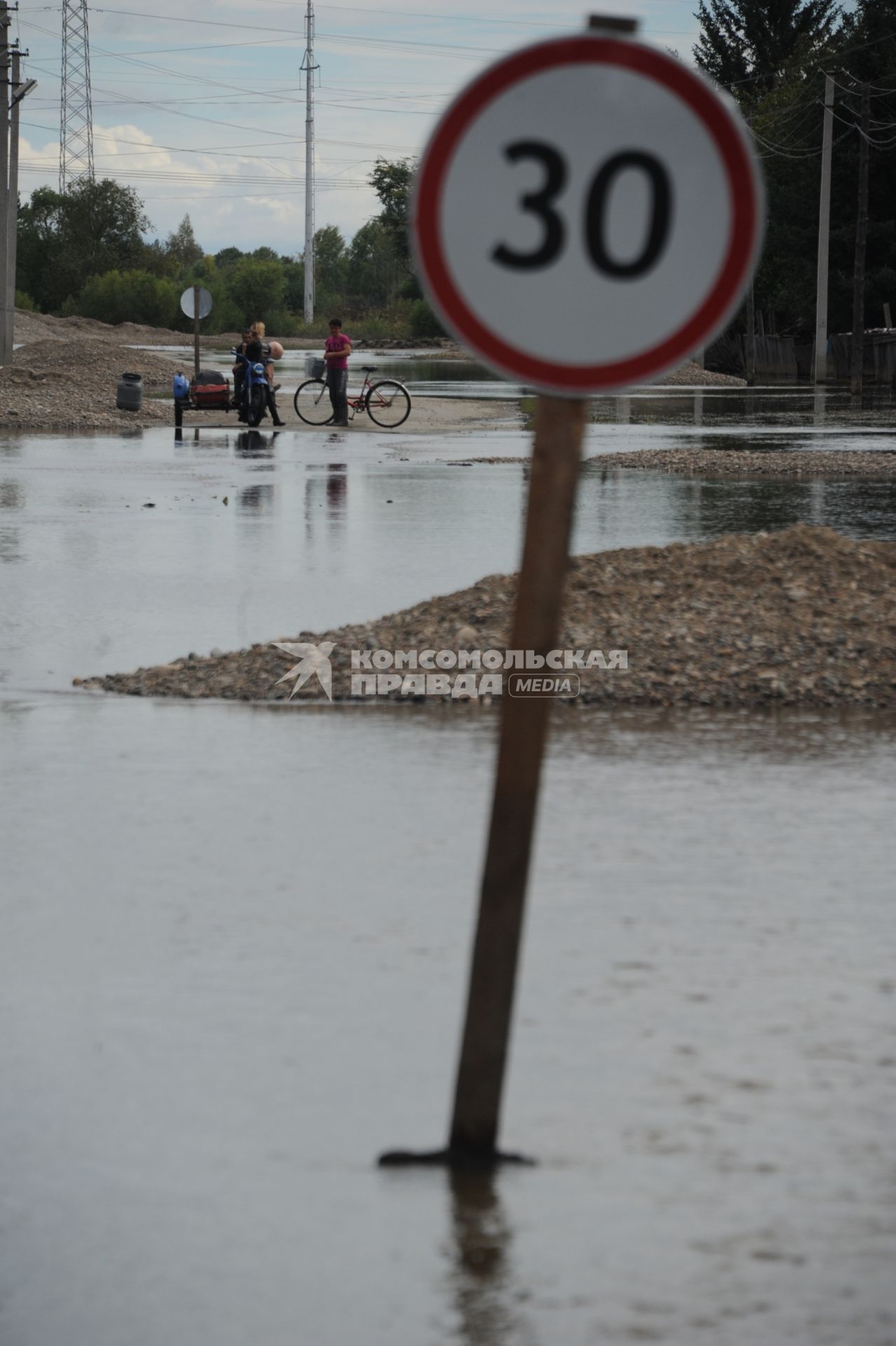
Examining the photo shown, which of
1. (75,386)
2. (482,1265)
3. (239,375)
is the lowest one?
(482,1265)

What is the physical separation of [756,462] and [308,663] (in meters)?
15.6

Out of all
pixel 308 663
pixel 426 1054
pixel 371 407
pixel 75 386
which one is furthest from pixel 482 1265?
pixel 75 386

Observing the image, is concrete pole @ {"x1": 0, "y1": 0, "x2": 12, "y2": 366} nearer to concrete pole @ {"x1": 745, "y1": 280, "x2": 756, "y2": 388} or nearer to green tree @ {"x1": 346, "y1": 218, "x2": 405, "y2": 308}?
concrete pole @ {"x1": 745, "y1": 280, "x2": 756, "y2": 388}

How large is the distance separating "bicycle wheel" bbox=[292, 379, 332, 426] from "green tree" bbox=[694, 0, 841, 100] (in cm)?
→ 6229

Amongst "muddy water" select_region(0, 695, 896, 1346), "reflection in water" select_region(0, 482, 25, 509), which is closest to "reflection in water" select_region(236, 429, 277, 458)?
"reflection in water" select_region(0, 482, 25, 509)

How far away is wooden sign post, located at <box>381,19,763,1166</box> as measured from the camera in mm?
3738

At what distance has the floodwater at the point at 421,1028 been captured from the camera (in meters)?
3.46

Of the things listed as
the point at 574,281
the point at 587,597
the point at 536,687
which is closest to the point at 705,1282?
the point at 536,687

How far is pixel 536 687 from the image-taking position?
415 centimetres

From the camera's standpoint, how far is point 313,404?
36.7m

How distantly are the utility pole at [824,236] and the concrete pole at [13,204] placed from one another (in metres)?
20.4

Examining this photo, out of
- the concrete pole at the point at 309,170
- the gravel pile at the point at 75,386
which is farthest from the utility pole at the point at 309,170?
the gravel pile at the point at 75,386

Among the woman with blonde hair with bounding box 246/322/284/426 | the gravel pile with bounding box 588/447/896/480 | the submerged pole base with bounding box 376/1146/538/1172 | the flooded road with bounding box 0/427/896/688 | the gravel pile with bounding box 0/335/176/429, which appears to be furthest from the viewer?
the gravel pile with bounding box 0/335/176/429

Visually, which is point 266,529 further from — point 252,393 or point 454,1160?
point 252,393
